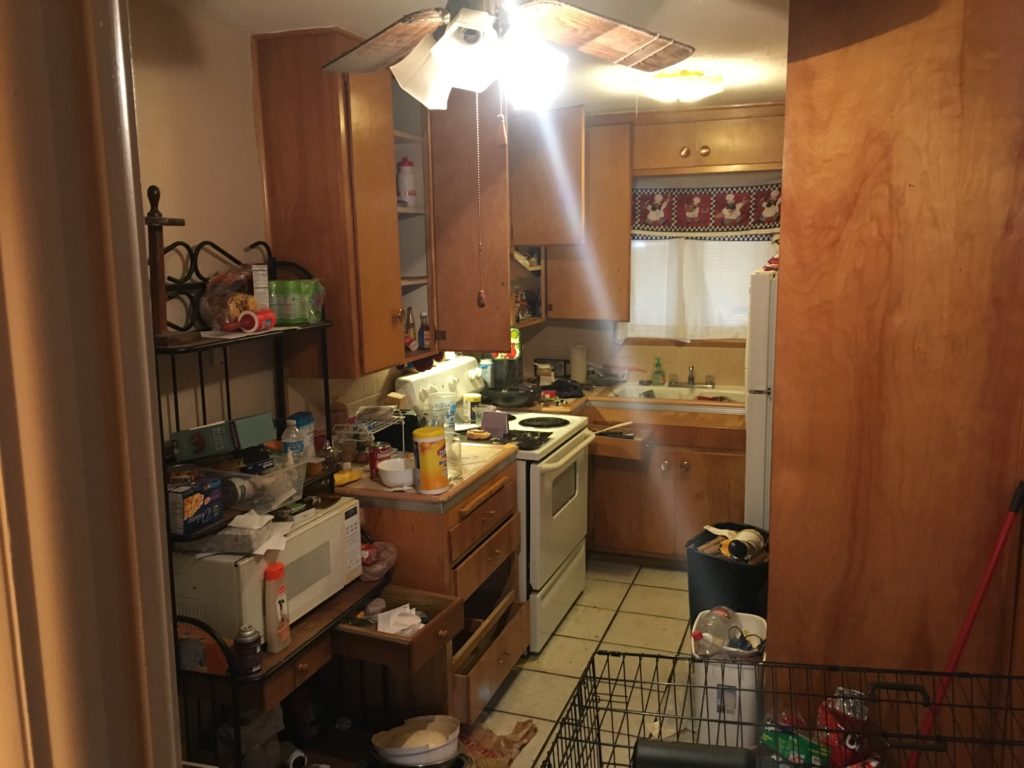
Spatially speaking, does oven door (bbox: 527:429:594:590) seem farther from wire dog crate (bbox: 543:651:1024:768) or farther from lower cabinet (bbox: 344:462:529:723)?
wire dog crate (bbox: 543:651:1024:768)

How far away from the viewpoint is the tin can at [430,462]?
2682mm

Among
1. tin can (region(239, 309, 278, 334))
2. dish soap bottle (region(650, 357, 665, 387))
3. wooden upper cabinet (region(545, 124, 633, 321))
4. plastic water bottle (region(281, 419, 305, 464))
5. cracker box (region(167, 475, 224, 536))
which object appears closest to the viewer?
cracker box (region(167, 475, 224, 536))

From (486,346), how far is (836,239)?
5.94 ft

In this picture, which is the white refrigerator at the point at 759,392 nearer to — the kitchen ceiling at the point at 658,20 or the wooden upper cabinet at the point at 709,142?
the kitchen ceiling at the point at 658,20

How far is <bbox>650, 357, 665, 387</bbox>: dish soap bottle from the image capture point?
4.82m

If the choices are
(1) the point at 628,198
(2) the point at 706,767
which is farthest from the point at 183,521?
(1) the point at 628,198

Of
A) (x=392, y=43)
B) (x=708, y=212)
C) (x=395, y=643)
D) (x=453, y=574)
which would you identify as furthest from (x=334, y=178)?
(x=708, y=212)

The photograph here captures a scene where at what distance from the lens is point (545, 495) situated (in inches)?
134

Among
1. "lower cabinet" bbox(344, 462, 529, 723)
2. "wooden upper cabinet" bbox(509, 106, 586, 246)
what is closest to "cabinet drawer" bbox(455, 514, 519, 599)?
"lower cabinet" bbox(344, 462, 529, 723)

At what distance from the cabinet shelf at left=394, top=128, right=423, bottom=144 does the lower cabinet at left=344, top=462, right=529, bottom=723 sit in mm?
1376

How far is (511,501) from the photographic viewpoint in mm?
3271

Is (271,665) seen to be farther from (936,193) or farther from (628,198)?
(628,198)

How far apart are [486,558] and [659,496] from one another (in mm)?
1484

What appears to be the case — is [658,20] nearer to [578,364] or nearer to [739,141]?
[739,141]
